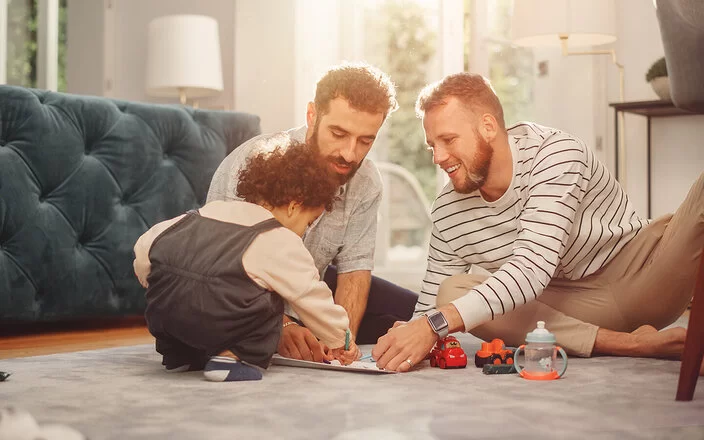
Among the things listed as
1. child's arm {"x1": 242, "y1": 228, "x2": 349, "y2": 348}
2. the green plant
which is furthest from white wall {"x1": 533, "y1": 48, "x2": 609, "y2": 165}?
child's arm {"x1": 242, "y1": 228, "x2": 349, "y2": 348}

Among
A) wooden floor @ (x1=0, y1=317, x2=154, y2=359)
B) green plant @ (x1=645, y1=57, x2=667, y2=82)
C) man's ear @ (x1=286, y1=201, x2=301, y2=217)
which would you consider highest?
green plant @ (x1=645, y1=57, x2=667, y2=82)

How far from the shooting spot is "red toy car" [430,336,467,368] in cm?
188

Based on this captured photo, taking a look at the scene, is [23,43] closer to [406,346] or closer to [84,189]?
[84,189]

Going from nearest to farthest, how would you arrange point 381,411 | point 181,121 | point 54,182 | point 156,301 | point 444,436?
point 444,436 → point 381,411 → point 156,301 → point 54,182 → point 181,121

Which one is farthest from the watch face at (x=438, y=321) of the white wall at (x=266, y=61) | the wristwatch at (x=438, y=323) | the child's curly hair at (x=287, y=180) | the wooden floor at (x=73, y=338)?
the white wall at (x=266, y=61)

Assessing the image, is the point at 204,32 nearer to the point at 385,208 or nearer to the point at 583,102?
the point at 385,208

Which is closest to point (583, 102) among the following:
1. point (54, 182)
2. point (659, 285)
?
point (659, 285)

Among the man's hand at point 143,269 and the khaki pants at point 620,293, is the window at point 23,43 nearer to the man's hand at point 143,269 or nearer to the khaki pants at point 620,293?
the man's hand at point 143,269

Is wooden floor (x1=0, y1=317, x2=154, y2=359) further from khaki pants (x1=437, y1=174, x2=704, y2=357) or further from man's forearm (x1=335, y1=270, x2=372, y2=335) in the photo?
khaki pants (x1=437, y1=174, x2=704, y2=357)

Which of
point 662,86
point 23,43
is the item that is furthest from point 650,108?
point 23,43

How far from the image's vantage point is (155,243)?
1.71 metres

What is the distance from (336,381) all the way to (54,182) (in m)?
1.36

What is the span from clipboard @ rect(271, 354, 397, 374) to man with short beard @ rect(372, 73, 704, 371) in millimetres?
29

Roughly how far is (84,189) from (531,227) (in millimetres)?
1478
